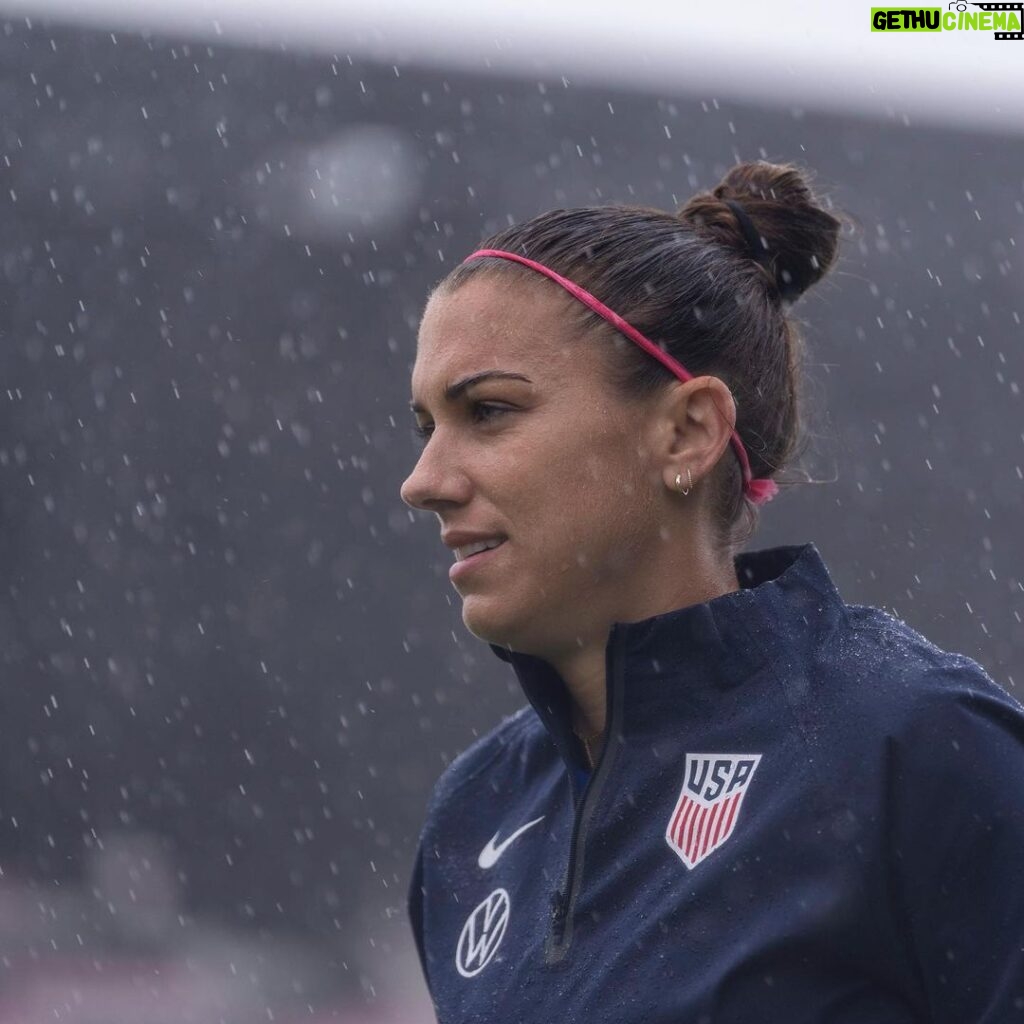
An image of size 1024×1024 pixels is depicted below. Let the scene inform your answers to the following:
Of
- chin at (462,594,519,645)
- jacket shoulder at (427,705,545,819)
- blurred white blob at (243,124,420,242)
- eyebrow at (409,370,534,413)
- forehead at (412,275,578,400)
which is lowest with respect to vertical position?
jacket shoulder at (427,705,545,819)

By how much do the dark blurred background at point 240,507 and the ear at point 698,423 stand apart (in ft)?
13.9

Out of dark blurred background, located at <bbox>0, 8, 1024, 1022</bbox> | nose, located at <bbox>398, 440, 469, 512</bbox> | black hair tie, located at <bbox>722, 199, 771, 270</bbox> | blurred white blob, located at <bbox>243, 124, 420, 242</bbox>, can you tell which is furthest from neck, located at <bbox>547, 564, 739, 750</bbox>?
blurred white blob, located at <bbox>243, 124, 420, 242</bbox>

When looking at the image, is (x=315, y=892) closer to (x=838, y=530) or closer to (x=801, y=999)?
(x=838, y=530)

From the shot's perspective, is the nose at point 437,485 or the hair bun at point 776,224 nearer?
the nose at point 437,485

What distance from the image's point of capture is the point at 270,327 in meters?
6.59

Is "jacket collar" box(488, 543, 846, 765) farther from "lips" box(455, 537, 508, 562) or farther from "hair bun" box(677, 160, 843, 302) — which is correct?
"hair bun" box(677, 160, 843, 302)

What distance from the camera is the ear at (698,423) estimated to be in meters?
2.03

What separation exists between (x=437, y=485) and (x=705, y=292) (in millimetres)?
472

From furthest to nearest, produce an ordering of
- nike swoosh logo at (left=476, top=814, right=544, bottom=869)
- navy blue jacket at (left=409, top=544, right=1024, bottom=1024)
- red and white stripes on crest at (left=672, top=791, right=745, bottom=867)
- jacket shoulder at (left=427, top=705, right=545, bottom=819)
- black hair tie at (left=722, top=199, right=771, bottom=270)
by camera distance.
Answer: jacket shoulder at (left=427, top=705, right=545, bottom=819), black hair tie at (left=722, top=199, right=771, bottom=270), nike swoosh logo at (left=476, top=814, right=544, bottom=869), red and white stripes on crest at (left=672, top=791, right=745, bottom=867), navy blue jacket at (left=409, top=544, right=1024, bottom=1024)

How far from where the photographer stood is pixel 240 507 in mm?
6492

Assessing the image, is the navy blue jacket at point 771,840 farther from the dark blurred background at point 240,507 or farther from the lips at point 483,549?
the dark blurred background at point 240,507

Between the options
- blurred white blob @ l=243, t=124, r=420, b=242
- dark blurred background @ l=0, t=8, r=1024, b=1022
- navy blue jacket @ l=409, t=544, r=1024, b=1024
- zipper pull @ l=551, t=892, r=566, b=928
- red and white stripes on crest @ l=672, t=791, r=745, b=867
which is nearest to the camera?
navy blue jacket @ l=409, t=544, r=1024, b=1024

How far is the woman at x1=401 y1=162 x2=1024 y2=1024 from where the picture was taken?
1.62 m

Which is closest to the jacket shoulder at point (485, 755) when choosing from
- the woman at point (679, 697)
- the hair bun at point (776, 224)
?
the woman at point (679, 697)
